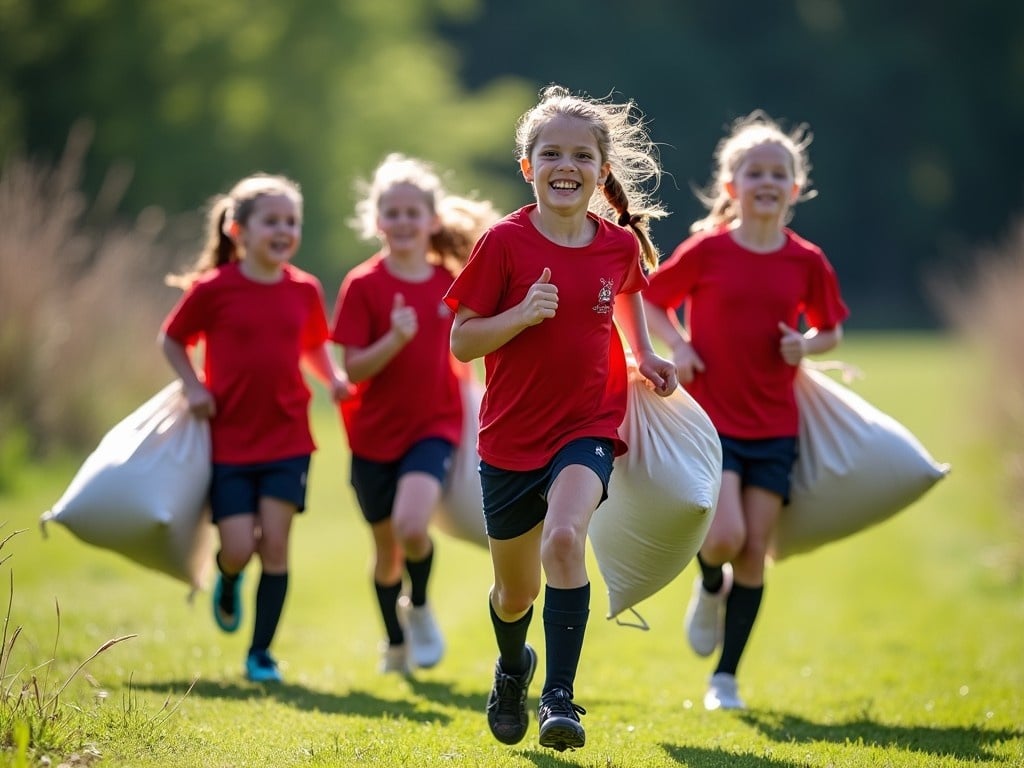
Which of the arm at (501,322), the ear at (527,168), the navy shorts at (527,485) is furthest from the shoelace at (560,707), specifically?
the ear at (527,168)

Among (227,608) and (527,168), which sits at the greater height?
(527,168)

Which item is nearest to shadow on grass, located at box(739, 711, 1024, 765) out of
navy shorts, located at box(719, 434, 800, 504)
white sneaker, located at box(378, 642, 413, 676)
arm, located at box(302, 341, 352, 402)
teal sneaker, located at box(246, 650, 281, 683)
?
navy shorts, located at box(719, 434, 800, 504)

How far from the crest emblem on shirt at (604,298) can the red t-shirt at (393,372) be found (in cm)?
188

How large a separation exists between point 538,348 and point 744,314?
5.10ft

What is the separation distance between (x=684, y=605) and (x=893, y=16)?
49.1 metres

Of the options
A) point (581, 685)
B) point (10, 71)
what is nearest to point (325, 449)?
point (10, 71)

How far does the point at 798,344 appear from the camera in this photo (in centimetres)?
583

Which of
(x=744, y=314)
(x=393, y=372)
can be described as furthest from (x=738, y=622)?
(x=393, y=372)

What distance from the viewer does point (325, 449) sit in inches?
710

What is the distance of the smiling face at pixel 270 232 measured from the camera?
20.7 feet

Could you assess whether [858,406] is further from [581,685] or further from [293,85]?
[293,85]

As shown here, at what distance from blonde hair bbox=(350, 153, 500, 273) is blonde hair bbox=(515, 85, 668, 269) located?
152cm

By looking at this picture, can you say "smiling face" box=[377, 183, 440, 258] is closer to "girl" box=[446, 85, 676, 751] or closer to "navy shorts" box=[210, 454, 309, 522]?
"navy shorts" box=[210, 454, 309, 522]

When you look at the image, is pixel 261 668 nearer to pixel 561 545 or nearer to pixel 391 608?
pixel 391 608
